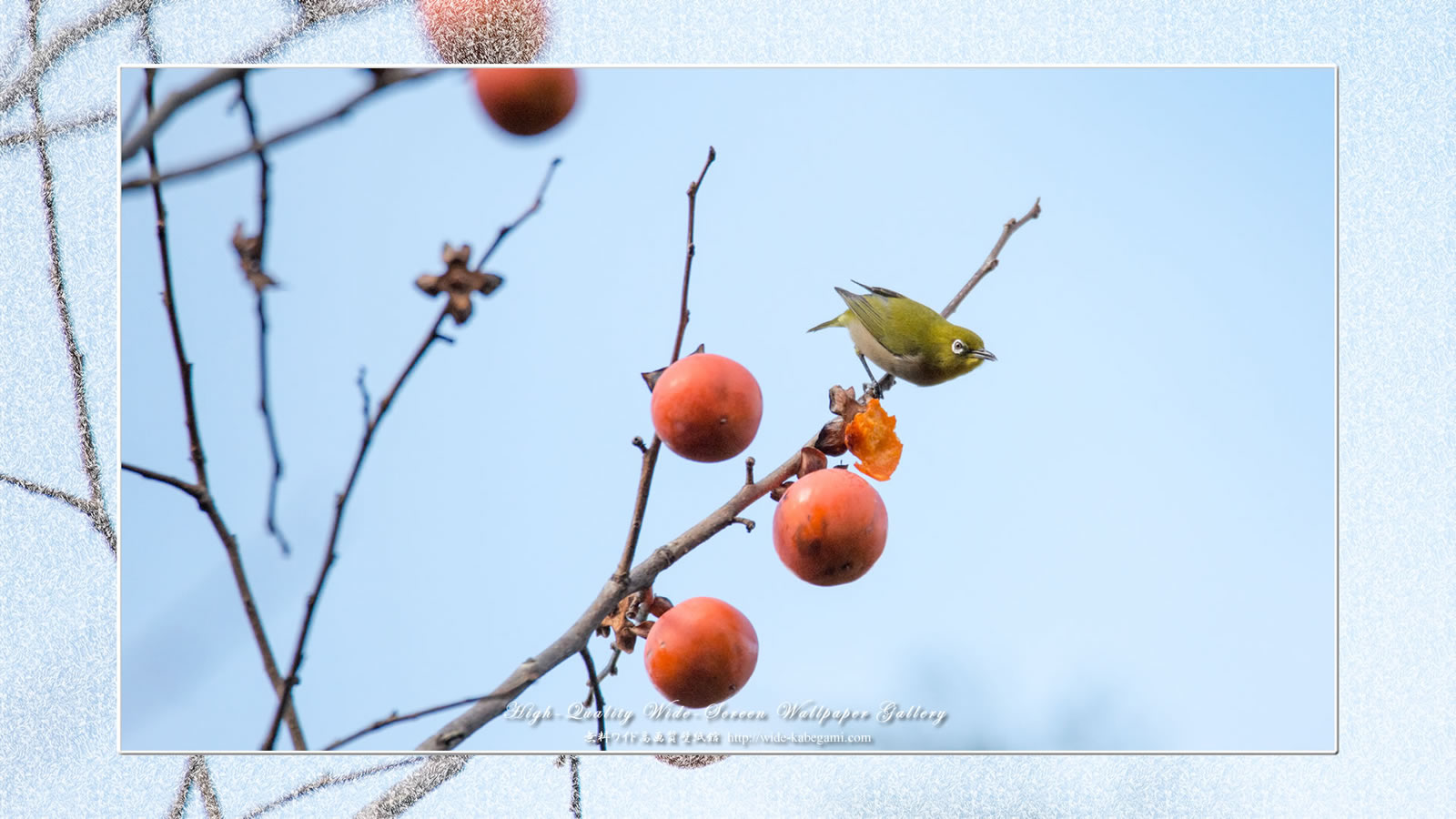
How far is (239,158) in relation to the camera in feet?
4.99

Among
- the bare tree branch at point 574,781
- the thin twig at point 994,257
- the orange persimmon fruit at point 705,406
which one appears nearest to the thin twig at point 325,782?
the bare tree branch at point 574,781

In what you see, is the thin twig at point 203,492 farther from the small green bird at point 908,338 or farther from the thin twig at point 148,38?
the small green bird at point 908,338

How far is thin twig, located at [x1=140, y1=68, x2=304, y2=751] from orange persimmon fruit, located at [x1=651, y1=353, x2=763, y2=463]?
460 mm

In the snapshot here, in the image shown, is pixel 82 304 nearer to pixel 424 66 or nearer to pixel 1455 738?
pixel 424 66

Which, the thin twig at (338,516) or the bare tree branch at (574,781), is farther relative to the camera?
the bare tree branch at (574,781)

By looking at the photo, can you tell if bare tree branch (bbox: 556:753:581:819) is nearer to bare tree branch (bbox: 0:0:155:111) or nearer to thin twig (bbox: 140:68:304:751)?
thin twig (bbox: 140:68:304:751)

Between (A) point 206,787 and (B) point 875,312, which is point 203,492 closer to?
(A) point 206,787

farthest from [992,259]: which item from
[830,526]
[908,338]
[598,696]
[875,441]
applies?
[598,696]

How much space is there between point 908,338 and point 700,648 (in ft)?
1.43

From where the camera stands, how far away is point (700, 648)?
141 cm

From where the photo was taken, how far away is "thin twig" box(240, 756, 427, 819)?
1.56 m

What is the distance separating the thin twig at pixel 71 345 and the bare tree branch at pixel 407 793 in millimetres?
401

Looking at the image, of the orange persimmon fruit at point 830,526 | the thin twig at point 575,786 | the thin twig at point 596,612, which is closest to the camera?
the orange persimmon fruit at point 830,526

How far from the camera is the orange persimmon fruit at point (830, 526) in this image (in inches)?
53.7
